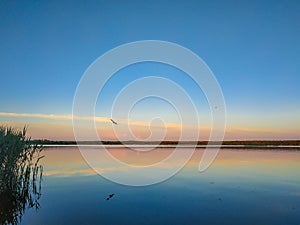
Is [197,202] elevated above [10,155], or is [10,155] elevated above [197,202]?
[10,155]

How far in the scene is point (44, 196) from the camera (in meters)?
8.33

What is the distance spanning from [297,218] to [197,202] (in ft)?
7.56

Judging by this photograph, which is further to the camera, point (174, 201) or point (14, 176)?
point (174, 201)

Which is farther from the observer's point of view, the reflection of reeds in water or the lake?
the reflection of reeds in water

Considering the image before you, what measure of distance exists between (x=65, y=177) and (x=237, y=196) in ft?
21.3

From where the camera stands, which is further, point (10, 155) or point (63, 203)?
point (63, 203)

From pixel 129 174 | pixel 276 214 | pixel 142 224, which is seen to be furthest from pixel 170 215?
pixel 129 174

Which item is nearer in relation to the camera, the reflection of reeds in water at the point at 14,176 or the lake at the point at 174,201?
the lake at the point at 174,201

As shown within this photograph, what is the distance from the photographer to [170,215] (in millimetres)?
6543

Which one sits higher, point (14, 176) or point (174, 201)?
point (14, 176)

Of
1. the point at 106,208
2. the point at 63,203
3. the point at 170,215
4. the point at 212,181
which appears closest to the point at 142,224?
the point at 170,215

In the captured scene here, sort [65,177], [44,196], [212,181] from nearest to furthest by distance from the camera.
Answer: [44,196] → [212,181] → [65,177]

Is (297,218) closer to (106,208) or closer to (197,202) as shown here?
(197,202)

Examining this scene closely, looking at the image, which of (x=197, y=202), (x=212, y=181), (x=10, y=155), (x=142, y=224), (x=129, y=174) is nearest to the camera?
(x=142, y=224)
